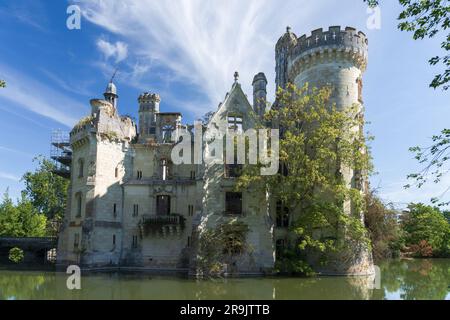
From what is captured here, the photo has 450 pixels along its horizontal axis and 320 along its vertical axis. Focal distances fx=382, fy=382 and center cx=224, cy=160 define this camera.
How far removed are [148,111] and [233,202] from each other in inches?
616

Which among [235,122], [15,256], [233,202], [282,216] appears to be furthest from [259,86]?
[15,256]

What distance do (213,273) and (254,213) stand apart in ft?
15.0

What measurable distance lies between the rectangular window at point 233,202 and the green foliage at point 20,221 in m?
25.0

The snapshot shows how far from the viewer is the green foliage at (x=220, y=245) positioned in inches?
917

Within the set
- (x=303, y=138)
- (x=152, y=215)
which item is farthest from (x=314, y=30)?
(x=152, y=215)

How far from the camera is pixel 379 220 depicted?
26.6 meters

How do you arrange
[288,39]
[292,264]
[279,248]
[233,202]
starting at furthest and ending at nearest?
[288,39], [279,248], [233,202], [292,264]

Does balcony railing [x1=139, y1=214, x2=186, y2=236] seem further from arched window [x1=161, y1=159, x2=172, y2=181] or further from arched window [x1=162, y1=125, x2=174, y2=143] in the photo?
arched window [x1=162, y1=125, x2=174, y2=143]

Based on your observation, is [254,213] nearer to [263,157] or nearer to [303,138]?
[263,157]

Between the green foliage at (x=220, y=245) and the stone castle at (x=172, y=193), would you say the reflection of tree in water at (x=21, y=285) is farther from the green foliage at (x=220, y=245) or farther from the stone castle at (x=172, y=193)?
the green foliage at (x=220, y=245)

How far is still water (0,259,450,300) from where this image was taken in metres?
17.1

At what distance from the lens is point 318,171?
22.4 meters

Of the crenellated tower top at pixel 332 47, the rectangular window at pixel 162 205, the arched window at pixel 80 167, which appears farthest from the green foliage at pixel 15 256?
the crenellated tower top at pixel 332 47

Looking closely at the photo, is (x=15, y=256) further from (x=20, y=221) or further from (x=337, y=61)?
(x=337, y=61)
